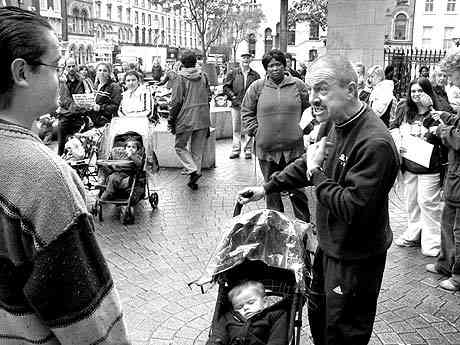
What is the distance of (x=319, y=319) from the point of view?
3.51 m

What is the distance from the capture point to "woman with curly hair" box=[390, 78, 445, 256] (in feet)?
19.4

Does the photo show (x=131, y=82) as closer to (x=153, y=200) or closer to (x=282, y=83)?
Answer: (x=153, y=200)

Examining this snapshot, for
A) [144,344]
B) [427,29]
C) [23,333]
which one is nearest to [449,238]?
[144,344]

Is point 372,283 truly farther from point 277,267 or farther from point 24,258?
point 24,258

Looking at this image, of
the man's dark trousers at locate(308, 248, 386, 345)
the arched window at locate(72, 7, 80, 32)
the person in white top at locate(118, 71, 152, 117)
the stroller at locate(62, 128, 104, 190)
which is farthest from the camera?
the arched window at locate(72, 7, 80, 32)

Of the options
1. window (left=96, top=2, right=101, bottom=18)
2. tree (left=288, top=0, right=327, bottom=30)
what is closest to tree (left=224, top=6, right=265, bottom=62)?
tree (left=288, top=0, right=327, bottom=30)

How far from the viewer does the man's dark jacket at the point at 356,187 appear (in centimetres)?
280

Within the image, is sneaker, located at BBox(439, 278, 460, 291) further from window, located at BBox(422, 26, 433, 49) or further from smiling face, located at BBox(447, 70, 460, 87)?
window, located at BBox(422, 26, 433, 49)

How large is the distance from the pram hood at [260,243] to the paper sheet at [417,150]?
8.91 feet

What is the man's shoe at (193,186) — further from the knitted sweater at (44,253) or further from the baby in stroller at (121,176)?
the knitted sweater at (44,253)

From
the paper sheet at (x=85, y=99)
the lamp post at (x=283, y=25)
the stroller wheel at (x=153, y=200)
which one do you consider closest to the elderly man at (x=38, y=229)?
the stroller wheel at (x=153, y=200)

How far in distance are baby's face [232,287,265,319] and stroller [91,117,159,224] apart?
407 centimetres

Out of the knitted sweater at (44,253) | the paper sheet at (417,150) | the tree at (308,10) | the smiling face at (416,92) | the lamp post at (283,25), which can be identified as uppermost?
the tree at (308,10)

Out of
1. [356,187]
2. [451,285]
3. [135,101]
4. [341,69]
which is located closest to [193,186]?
[135,101]
